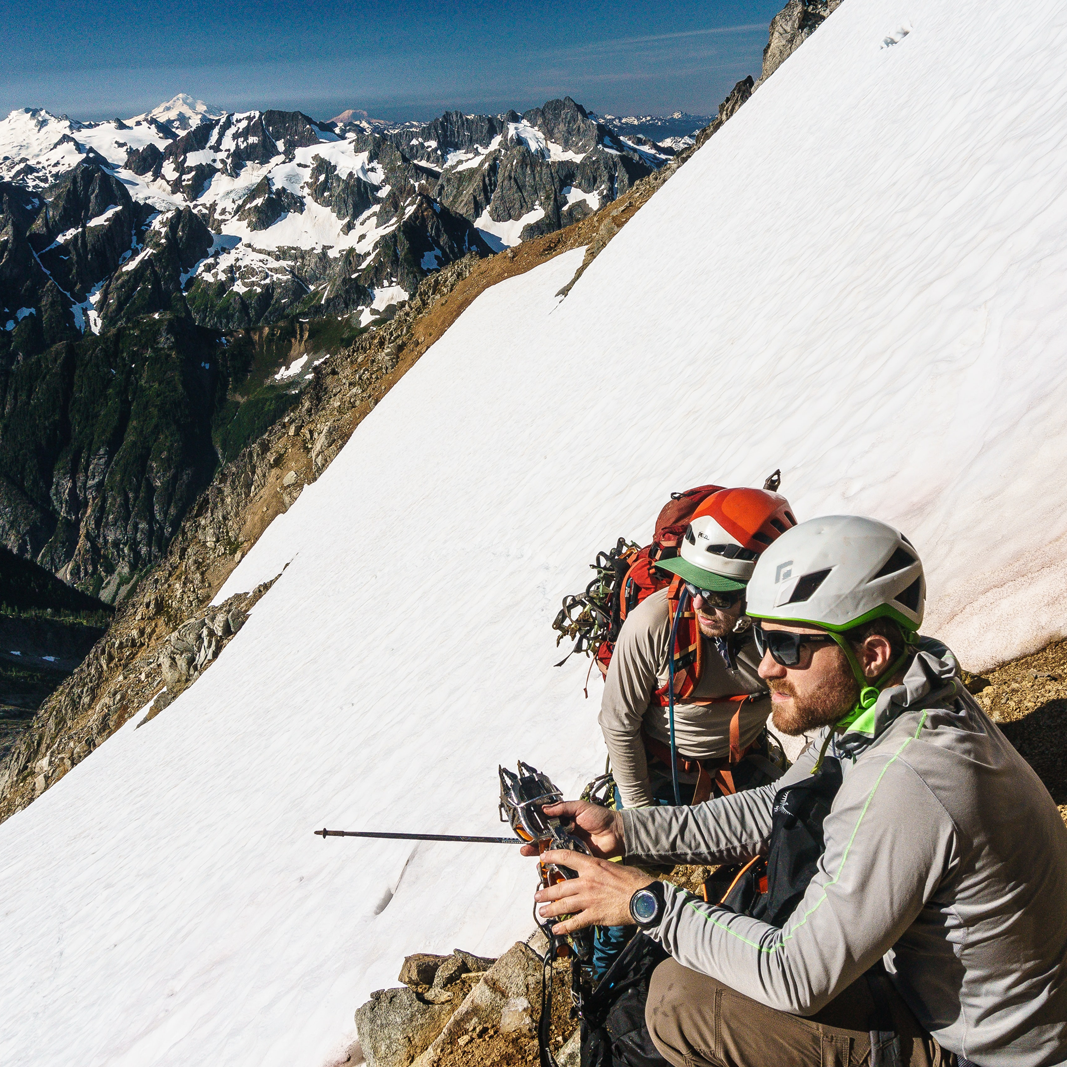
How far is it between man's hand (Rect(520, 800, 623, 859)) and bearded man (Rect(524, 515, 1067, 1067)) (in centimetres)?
32

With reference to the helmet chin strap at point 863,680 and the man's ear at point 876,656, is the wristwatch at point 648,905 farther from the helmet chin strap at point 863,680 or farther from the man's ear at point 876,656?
the man's ear at point 876,656

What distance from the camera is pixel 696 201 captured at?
78.3 ft

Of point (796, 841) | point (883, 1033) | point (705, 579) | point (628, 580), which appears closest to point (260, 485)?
point (628, 580)

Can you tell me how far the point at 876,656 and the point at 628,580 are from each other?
6.53ft

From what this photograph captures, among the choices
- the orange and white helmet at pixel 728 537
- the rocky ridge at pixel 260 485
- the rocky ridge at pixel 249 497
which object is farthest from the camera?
the rocky ridge at pixel 260 485

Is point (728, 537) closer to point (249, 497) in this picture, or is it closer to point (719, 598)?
point (719, 598)

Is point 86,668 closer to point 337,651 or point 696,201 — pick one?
point 337,651

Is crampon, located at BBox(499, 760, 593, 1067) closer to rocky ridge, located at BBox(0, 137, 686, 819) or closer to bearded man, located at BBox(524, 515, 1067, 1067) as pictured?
bearded man, located at BBox(524, 515, 1067, 1067)

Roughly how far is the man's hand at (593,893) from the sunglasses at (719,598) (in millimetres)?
1355

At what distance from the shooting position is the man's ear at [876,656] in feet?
7.80

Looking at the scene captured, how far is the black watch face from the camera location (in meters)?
2.54

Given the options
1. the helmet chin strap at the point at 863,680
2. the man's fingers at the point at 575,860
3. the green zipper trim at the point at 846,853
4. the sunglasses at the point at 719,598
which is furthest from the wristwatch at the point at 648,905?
the sunglasses at the point at 719,598

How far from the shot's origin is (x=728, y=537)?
3.55m

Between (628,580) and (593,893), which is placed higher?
(628,580)
